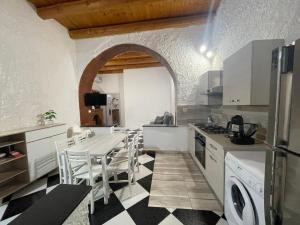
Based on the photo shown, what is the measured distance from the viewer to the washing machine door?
44.7 inches

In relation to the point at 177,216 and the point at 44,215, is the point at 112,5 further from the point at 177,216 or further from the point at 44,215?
the point at 177,216

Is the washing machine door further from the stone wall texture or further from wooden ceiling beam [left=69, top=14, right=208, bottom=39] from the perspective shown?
wooden ceiling beam [left=69, top=14, right=208, bottom=39]

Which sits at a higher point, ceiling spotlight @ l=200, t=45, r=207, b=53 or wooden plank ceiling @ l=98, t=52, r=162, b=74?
wooden plank ceiling @ l=98, t=52, r=162, b=74

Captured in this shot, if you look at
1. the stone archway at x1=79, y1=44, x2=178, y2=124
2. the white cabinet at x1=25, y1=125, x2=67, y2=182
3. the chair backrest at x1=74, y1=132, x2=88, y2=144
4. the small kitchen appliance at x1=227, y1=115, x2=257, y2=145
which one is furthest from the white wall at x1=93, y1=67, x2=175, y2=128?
the small kitchen appliance at x1=227, y1=115, x2=257, y2=145

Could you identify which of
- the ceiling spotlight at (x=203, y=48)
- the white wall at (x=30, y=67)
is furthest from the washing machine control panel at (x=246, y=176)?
the white wall at (x=30, y=67)

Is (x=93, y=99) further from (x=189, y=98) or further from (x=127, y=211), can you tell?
(x=127, y=211)

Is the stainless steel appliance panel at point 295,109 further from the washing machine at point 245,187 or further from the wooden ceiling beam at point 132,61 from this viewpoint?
the wooden ceiling beam at point 132,61

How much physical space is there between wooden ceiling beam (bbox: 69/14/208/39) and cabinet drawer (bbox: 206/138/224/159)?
8.67 feet

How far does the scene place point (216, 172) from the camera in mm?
1998

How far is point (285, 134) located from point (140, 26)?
3.69m

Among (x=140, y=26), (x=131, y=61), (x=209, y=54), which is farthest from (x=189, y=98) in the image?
(x=131, y=61)

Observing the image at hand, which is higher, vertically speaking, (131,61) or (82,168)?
(131,61)

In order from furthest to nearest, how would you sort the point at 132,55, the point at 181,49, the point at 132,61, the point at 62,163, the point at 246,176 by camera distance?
the point at 132,61, the point at 132,55, the point at 181,49, the point at 62,163, the point at 246,176

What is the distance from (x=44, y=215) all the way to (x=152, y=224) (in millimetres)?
1436
